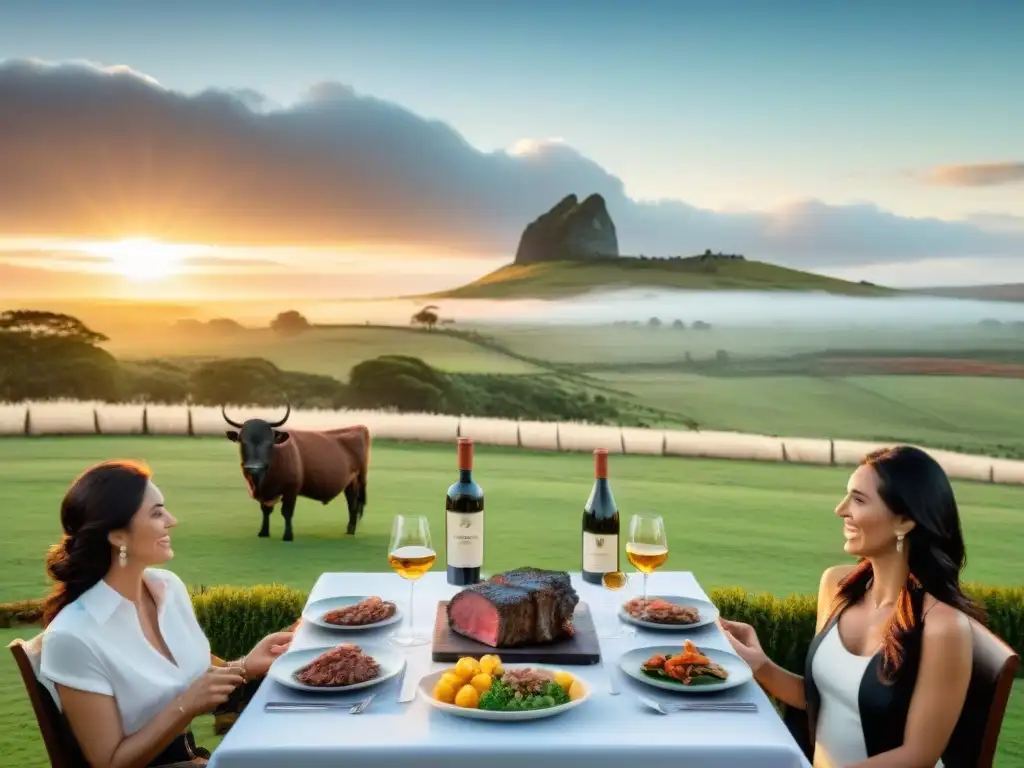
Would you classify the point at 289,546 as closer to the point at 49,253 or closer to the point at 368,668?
the point at 49,253

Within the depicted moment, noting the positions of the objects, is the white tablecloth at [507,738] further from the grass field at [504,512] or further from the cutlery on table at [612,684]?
the grass field at [504,512]

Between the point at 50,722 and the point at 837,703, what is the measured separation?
64.3 inches

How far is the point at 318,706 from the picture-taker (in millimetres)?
2033

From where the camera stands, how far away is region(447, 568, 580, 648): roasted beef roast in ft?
7.54

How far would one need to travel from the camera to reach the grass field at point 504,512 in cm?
724

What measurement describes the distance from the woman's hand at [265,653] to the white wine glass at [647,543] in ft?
2.77

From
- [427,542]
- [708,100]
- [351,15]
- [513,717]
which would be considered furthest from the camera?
[708,100]

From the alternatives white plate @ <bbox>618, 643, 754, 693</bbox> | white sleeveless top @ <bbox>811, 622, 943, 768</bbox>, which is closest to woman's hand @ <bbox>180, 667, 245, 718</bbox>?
white plate @ <bbox>618, 643, 754, 693</bbox>

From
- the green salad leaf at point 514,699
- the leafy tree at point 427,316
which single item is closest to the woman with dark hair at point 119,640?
the green salad leaf at point 514,699

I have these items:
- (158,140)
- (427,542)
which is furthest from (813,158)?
(427,542)

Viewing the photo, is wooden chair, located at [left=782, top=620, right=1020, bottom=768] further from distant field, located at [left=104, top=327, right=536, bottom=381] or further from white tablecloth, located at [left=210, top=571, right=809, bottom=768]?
distant field, located at [left=104, top=327, right=536, bottom=381]

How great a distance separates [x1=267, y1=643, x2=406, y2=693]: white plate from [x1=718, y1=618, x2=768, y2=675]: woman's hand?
796mm

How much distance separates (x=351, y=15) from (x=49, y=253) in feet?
11.6

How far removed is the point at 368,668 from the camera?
215 centimetres
